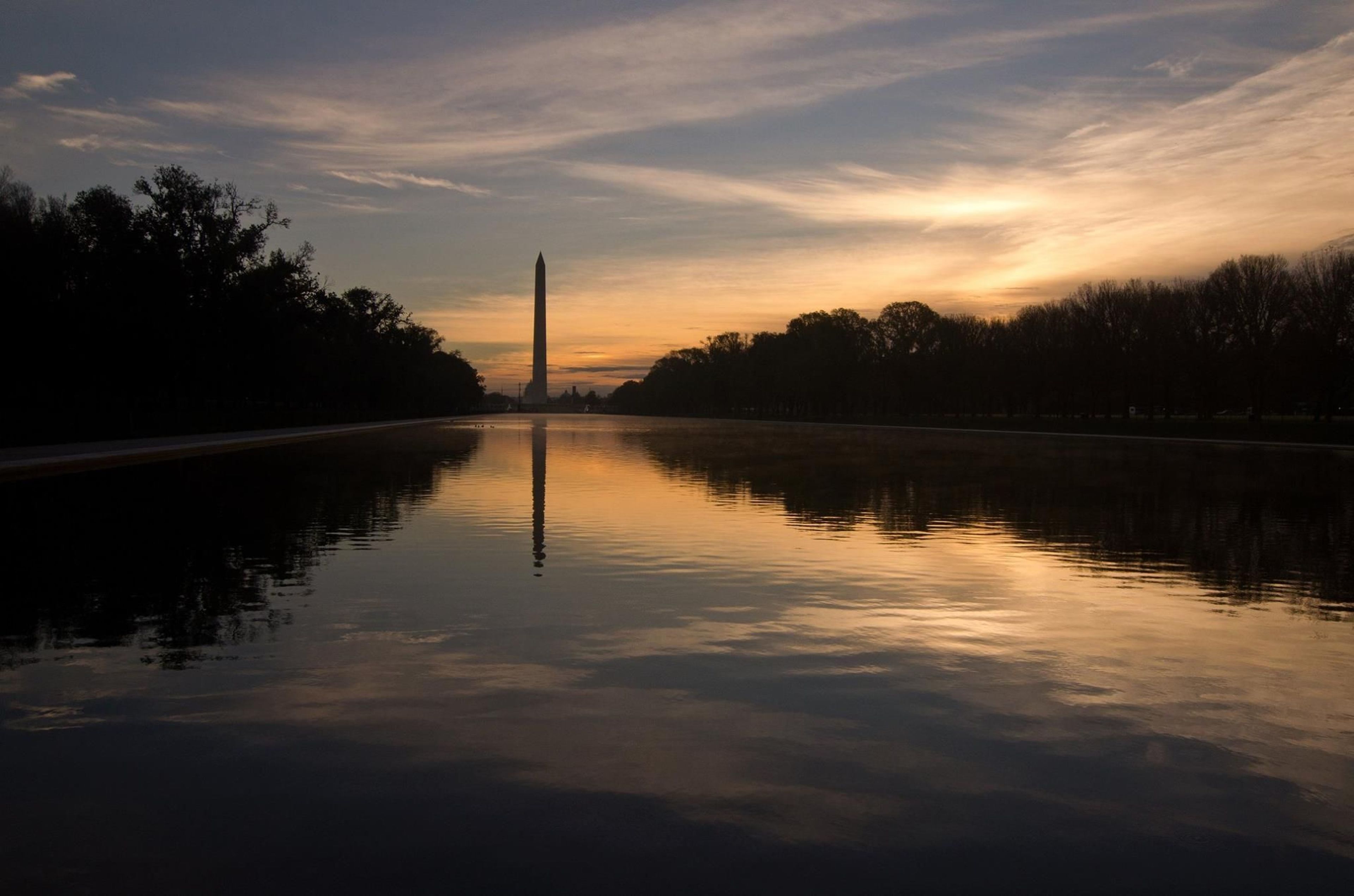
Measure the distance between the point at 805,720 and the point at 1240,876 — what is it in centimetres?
243

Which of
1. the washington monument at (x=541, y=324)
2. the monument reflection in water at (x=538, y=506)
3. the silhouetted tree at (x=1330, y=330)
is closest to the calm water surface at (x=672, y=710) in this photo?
the monument reflection in water at (x=538, y=506)

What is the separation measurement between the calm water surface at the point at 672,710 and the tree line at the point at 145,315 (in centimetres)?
2983

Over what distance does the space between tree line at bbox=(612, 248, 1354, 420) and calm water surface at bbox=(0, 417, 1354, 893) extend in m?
55.4

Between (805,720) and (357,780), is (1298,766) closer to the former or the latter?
(805,720)

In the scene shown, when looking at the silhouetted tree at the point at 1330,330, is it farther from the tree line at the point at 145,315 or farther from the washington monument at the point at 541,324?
the washington monument at the point at 541,324

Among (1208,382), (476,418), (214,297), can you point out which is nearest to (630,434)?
(214,297)

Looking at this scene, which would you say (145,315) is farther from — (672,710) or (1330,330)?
(1330,330)

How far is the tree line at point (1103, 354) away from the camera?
62.5 metres

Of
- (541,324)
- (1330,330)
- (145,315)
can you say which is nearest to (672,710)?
(145,315)

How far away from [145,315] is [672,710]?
48.8 meters

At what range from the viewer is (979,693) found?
22.1 feet

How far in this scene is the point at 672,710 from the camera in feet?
20.5

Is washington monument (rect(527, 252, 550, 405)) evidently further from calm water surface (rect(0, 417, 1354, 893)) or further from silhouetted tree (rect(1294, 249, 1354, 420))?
calm water surface (rect(0, 417, 1354, 893))

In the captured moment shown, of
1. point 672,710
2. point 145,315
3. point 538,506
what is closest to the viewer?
point 672,710
